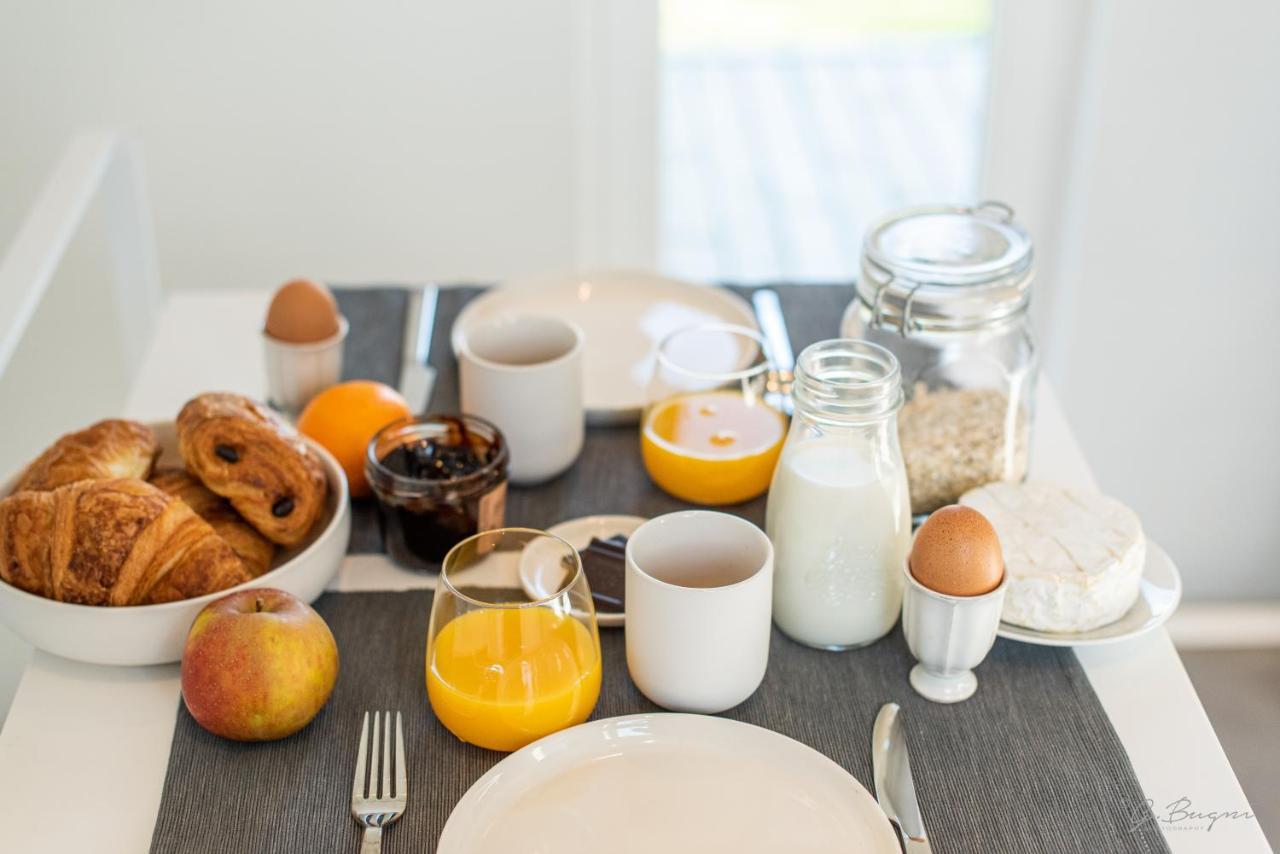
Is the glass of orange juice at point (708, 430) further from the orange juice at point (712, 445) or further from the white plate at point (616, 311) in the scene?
the white plate at point (616, 311)

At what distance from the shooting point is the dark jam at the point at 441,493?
0.93 m

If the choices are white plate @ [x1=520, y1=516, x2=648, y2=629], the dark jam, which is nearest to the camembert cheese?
white plate @ [x1=520, y1=516, x2=648, y2=629]

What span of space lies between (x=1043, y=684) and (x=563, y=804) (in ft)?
1.13

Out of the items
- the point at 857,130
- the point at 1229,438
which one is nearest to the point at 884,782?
the point at 1229,438

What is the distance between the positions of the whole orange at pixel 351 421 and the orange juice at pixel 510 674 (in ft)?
0.96

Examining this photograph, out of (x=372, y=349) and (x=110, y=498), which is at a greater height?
(x=110, y=498)

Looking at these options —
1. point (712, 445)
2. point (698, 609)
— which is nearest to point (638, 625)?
point (698, 609)

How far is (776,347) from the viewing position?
1254mm

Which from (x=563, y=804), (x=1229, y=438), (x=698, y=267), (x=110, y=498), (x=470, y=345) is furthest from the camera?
(x=698, y=267)

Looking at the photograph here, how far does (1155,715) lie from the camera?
85cm

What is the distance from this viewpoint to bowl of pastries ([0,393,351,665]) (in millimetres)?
836

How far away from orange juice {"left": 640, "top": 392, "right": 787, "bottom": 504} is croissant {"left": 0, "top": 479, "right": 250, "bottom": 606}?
Result: 36 centimetres

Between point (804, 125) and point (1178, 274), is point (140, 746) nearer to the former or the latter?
point (1178, 274)

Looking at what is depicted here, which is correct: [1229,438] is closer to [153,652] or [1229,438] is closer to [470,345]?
[470,345]
